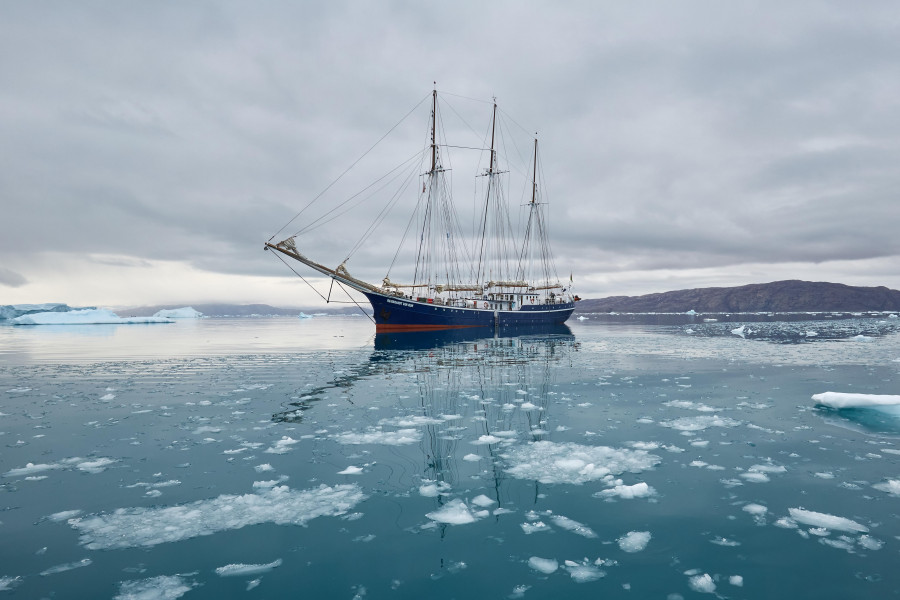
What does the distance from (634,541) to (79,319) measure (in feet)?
462

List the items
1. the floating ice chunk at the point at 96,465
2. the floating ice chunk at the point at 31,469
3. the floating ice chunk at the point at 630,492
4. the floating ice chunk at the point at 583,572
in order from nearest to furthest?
the floating ice chunk at the point at 583,572
the floating ice chunk at the point at 630,492
the floating ice chunk at the point at 31,469
the floating ice chunk at the point at 96,465

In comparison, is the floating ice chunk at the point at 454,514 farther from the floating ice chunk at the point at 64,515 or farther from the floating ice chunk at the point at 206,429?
the floating ice chunk at the point at 206,429

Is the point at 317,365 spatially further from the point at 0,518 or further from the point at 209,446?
the point at 0,518

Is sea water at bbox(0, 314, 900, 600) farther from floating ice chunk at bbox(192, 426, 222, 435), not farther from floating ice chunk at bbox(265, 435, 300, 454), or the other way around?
floating ice chunk at bbox(265, 435, 300, 454)

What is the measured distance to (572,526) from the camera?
5.89 meters

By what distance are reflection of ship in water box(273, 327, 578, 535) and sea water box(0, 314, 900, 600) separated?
3.6 inches

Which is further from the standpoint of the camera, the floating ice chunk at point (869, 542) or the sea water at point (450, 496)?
the floating ice chunk at point (869, 542)

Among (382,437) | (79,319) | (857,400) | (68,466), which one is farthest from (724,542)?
(79,319)

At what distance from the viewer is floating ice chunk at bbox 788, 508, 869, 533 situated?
18.8ft

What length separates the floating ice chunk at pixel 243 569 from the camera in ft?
16.1

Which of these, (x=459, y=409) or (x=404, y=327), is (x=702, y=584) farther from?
(x=404, y=327)

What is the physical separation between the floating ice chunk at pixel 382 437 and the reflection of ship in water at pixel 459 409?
0.84 feet

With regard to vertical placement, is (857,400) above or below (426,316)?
below

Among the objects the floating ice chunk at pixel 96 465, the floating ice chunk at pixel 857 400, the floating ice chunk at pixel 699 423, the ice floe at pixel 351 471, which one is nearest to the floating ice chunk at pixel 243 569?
the ice floe at pixel 351 471
